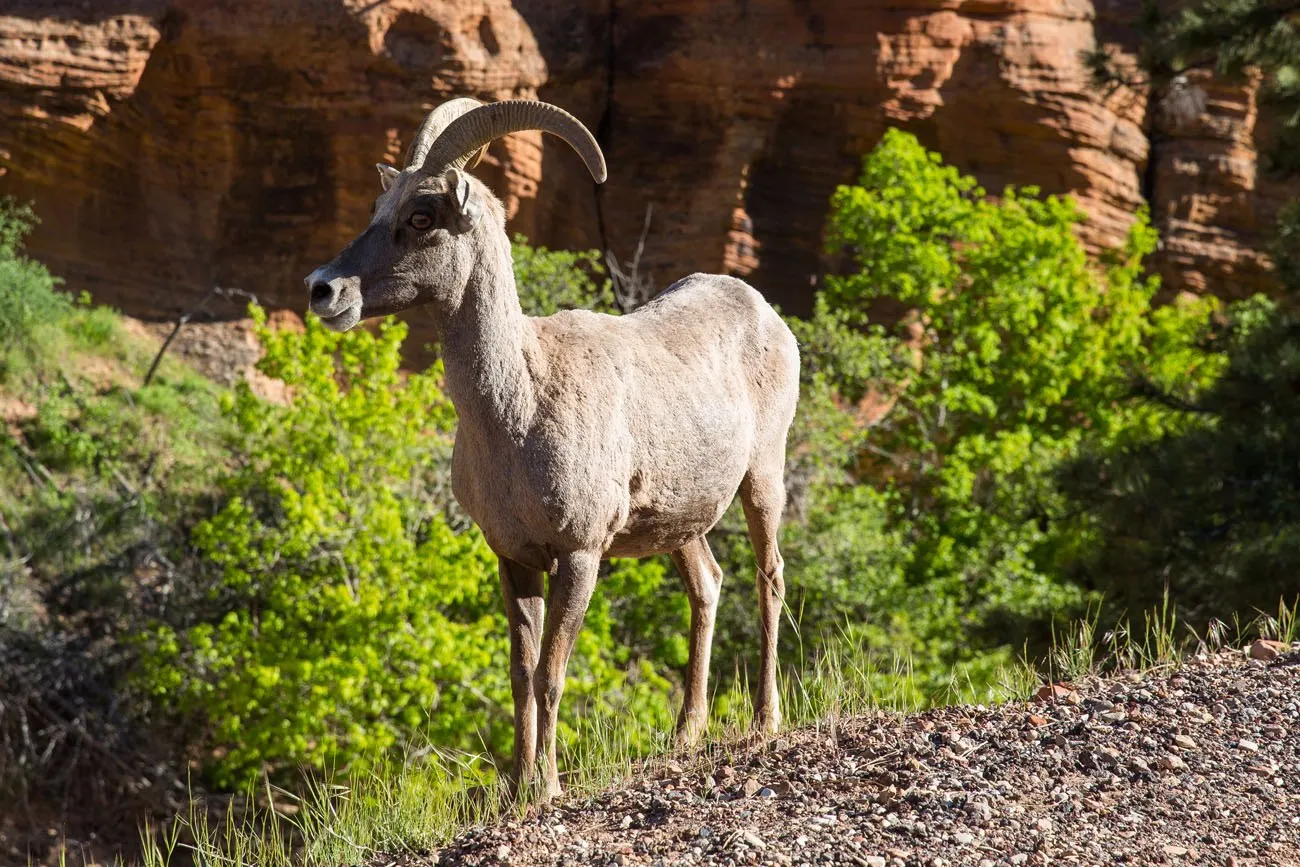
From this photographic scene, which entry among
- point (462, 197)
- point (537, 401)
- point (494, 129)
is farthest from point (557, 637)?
point (494, 129)

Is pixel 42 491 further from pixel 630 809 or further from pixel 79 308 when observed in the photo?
pixel 630 809

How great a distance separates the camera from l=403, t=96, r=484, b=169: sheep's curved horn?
5211 mm

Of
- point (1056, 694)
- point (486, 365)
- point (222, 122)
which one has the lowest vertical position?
point (1056, 694)

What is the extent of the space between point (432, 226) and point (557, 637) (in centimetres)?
149

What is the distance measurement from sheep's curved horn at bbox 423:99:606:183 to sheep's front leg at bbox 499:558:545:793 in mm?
1434

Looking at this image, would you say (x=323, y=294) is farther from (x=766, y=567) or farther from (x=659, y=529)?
(x=766, y=567)

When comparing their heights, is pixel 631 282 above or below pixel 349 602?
above

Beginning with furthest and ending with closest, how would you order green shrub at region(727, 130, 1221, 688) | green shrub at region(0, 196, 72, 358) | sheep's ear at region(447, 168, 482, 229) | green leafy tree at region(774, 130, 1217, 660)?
green shrub at region(0, 196, 72, 358) → green leafy tree at region(774, 130, 1217, 660) → green shrub at region(727, 130, 1221, 688) → sheep's ear at region(447, 168, 482, 229)

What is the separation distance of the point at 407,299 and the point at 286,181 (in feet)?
62.0

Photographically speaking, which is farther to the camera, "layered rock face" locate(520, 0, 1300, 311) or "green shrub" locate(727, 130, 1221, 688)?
"layered rock face" locate(520, 0, 1300, 311)

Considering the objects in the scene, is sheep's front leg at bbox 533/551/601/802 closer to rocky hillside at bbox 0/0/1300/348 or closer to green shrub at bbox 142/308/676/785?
green shrub at bbox 142/308/676/785

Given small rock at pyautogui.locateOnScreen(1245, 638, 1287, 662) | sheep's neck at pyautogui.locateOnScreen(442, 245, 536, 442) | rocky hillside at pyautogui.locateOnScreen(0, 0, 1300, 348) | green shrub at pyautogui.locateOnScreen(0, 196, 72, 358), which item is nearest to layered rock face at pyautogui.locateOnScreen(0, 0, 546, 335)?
rocky hillside at pyautogui.locateOnScreen(0, 0, 1300, 348)

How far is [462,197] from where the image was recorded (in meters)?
4.98

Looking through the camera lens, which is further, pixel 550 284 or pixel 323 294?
pixel 550 284
